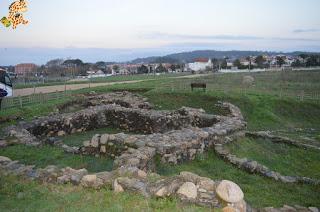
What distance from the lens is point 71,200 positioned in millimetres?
8148

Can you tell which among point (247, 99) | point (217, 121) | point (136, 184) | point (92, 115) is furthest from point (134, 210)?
→ point (247, 99)

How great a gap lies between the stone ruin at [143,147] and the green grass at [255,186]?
483mm

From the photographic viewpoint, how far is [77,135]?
792 inches

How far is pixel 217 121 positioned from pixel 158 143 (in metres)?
7.05

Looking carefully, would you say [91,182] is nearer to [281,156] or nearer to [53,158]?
[53,158]

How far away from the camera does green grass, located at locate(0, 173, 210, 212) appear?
24.9ft

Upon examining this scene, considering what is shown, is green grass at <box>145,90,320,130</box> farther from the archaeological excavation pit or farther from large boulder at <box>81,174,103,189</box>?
large boulder at <box>81,174,103,189</box>

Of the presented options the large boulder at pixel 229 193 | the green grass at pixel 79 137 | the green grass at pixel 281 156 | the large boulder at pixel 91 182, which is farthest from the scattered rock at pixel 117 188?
the green grass at pixel 79 137

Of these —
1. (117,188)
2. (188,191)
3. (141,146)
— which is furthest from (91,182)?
(141,146)

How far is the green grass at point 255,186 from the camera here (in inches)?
425

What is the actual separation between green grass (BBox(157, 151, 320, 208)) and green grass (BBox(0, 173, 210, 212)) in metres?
3.46

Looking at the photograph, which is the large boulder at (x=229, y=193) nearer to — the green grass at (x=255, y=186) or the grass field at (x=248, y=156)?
the grass field at (x=248, y=156)

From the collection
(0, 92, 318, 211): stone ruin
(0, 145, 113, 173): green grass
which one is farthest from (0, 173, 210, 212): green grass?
(0, 145, 113, 173): green grass

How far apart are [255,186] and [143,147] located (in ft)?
13.2
